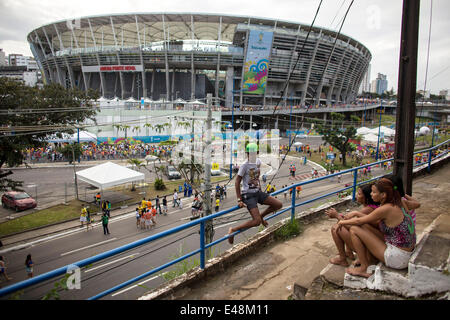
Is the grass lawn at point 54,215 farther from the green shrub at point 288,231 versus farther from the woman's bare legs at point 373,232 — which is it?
the woman's bare legs at point 373,232

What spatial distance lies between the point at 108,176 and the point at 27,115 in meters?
5.55

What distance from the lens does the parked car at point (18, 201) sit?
17812 mm

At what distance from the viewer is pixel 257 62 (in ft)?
201

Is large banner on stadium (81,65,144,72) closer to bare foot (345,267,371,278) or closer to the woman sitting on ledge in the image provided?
the woman sitting on ledge

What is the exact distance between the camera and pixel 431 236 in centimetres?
324

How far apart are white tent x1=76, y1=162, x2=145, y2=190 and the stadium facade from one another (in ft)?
137

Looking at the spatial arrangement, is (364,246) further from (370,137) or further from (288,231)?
(370,137)

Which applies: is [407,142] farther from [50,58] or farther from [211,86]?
[50,58]

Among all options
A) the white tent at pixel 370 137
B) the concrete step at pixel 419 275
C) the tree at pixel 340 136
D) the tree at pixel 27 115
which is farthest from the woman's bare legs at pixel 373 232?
the white tent at pixel 370 137

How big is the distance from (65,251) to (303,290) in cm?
1275

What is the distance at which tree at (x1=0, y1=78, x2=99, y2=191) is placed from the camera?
1349 cm

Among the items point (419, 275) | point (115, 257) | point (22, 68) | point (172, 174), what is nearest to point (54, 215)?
point (115, 257)

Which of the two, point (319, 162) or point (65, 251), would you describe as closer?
point (65, 251)
